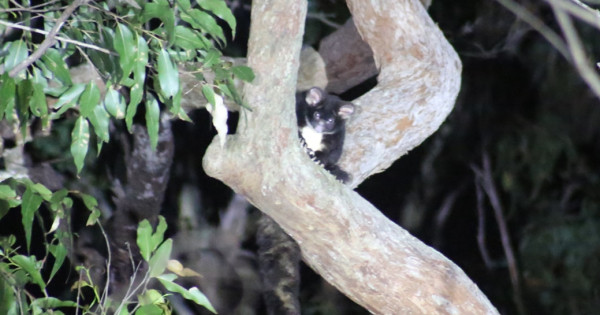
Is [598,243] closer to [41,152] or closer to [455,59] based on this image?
[455,59]

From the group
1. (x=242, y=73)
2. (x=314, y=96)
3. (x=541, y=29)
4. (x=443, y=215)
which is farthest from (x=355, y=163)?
(x=443, y=215)

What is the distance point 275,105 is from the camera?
277 centimetres

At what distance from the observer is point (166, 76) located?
2246 mm

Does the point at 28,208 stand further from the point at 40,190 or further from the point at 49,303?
the point at 49,303

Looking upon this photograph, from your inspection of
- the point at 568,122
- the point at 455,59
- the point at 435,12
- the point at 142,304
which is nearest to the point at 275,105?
the point at 142,304

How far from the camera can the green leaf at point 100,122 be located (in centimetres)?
244

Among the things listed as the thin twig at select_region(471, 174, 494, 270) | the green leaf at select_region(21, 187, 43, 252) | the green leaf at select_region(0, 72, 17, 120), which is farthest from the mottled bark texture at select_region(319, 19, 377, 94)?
the thin twig at select_region(471, 174, 494, 270)

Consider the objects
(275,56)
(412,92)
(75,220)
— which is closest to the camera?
(275,56)

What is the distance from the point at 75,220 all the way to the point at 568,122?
5800 mm

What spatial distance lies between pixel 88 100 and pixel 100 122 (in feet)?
0.63

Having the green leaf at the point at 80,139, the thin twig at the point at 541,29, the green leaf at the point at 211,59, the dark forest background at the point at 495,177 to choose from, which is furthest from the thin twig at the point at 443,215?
the thin twig at the point at 541,29

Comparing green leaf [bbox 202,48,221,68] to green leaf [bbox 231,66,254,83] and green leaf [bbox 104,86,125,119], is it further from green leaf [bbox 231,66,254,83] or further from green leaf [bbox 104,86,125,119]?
green leaf [bbox 104,86,125,119]

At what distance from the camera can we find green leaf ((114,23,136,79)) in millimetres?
2156

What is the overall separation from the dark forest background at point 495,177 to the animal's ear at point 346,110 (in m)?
2.50
